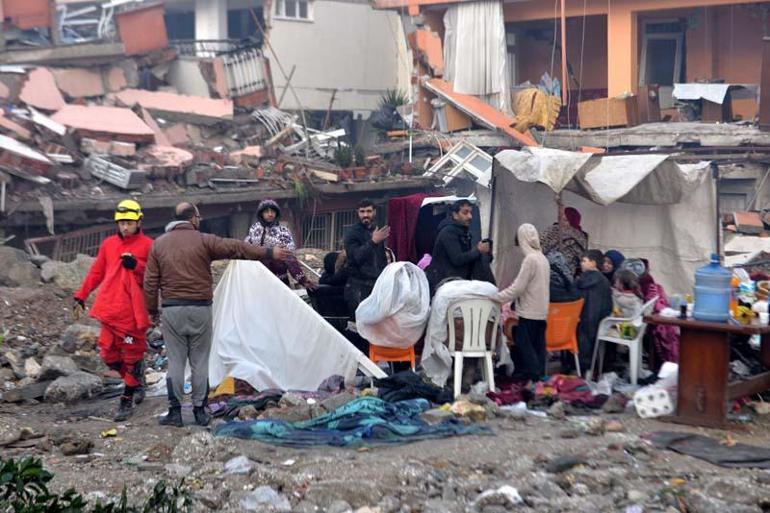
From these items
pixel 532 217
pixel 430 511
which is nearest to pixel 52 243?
pixel 532 217

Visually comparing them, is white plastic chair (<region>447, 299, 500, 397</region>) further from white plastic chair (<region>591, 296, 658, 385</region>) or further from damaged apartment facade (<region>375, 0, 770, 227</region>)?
damaged apartment facade (<region>375, 0, 770, 227</region>)

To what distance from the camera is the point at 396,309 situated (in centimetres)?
877

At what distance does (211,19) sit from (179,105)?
14.3 feet

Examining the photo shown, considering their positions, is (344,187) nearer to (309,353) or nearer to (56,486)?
(309,353)

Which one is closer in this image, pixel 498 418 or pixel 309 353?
pixel 498 418

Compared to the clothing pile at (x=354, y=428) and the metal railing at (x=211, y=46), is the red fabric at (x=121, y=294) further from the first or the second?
the metal railing at (x=211, y=46)

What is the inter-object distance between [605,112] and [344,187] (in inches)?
224

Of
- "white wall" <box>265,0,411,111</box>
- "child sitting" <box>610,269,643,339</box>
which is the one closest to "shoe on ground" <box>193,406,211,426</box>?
"child sitting" <box>610,269,643,339</box>

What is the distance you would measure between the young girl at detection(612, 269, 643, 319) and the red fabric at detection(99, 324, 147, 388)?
12.9 feet

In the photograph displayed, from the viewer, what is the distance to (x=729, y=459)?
7.09 metres

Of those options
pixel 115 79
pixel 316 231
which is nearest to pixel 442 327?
pixel 316 231

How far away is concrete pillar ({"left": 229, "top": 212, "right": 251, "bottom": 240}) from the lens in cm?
1911

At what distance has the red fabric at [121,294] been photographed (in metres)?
8.45

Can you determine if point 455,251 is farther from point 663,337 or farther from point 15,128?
point 15,128
